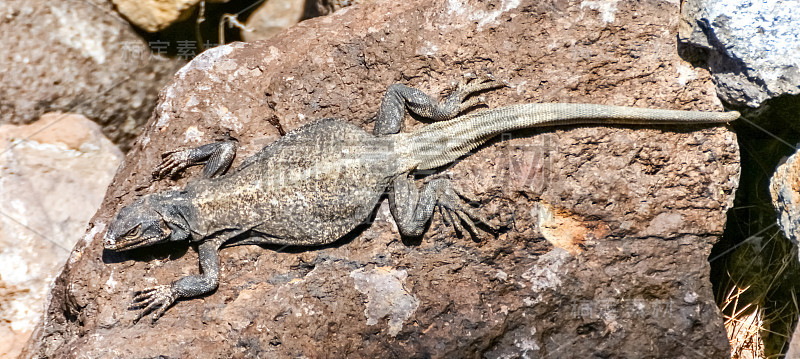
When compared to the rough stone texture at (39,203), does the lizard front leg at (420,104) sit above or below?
above

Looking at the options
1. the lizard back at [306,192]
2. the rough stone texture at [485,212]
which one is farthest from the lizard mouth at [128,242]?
the lizard back at [306,192]

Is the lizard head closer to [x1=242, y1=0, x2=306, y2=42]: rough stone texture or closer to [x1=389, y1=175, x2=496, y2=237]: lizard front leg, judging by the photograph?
[x1=389, y1=175, x2=496, y2=237]: lizard front leg

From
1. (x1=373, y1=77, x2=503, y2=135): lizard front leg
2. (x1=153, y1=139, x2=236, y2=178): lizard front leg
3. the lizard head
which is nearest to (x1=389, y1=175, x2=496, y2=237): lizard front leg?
(x1=373, y1=77, x2=503, y2=135): lizard front leg

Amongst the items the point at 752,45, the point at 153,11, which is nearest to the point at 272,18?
the point at 153,11

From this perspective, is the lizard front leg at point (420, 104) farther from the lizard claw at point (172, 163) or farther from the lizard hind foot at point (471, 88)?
the lizard claw at point (172, 163)

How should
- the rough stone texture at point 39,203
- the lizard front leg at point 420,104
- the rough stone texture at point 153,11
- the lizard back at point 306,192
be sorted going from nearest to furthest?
the lizard back at point 306,192
the lizard front leg at point 420,104
the rough stone texture at point 39,203
the rough stone texture at point 153,11

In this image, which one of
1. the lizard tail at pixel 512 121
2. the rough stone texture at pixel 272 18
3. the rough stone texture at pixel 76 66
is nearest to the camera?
the lizard tail at pixel 512 121

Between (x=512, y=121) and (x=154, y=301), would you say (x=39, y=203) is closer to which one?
(x=154, y=301)
